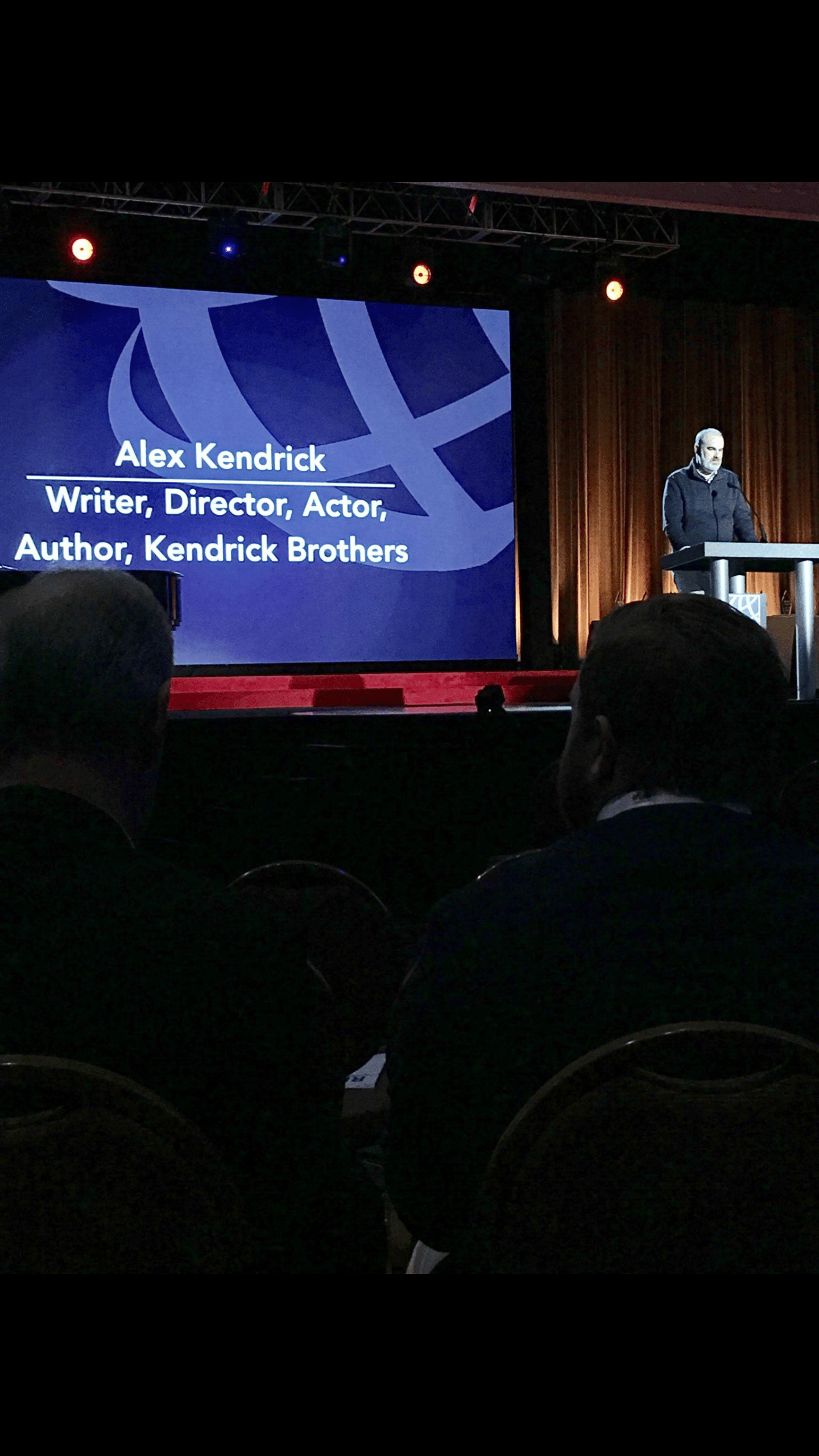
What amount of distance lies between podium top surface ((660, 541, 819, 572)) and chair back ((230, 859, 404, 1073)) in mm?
2238

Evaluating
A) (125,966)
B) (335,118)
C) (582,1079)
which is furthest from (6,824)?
(335,118)

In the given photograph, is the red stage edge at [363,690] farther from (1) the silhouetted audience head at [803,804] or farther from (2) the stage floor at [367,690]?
(1) the silhouetted audience head at [803,804]

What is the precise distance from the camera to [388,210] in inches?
286

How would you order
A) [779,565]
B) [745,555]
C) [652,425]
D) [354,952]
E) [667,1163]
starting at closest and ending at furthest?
[667,1163] < [354,952] < [745,555] < [779,565] < [652,425]

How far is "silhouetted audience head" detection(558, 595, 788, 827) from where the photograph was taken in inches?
47.1

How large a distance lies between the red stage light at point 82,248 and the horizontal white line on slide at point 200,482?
126 cm

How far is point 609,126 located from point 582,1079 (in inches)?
74.3

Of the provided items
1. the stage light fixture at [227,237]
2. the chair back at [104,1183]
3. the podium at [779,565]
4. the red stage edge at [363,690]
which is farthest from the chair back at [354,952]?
the stage light fixture at [227,237]

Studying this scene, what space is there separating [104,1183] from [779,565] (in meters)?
3.52

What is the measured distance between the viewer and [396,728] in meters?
3.53

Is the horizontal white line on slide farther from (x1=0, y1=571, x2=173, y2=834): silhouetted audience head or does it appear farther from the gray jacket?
(x1=0, y1=571, x2=173, y2=834): silhouetted audience head

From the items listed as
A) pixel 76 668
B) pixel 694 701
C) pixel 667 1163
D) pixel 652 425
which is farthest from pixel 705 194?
pixel 667 1163

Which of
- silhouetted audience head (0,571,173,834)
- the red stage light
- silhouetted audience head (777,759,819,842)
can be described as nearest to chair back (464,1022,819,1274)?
silhouetted audience head (0,571,173,834)

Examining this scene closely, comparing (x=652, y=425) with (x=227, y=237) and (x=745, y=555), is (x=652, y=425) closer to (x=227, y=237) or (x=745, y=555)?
(x=227, y=237)
